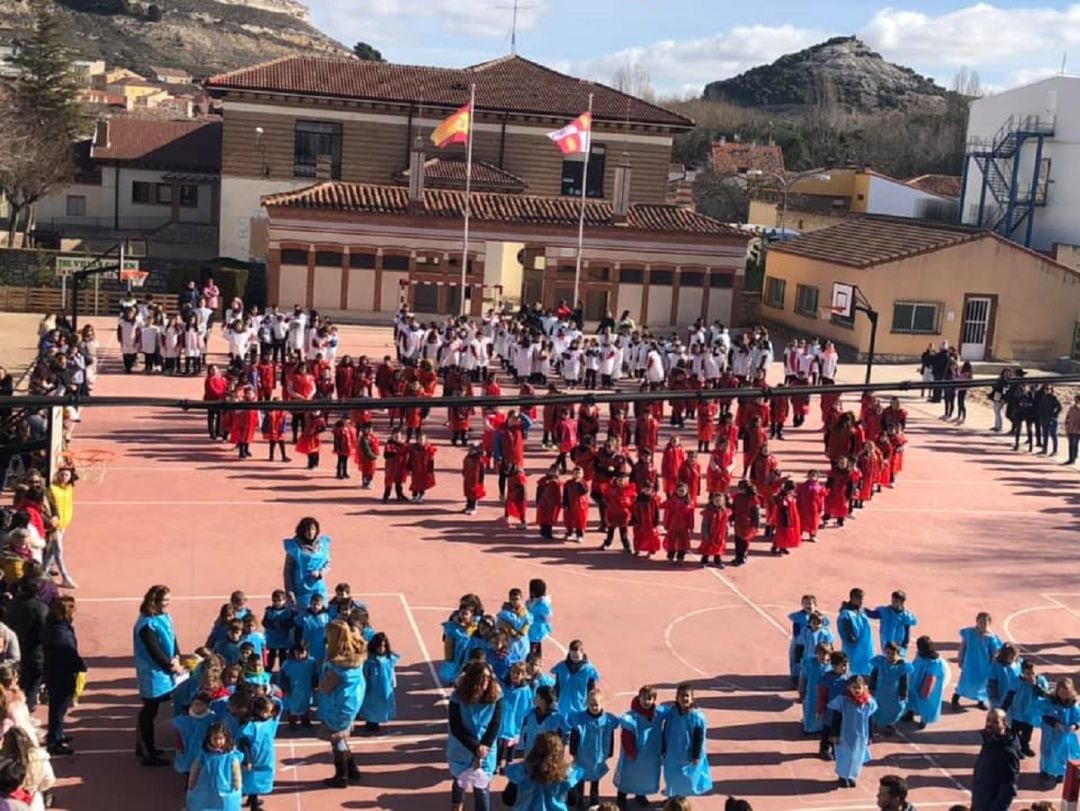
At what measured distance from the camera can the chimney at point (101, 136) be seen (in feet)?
197

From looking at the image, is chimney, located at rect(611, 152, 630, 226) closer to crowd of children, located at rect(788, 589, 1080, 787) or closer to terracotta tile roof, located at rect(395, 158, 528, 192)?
terracotta tile roof, located at rect(395, 158, 528, 192)

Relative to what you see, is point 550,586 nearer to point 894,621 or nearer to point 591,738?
point 894,621

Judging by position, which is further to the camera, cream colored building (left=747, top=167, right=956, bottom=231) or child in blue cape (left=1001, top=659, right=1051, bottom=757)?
cream colored building (left=747, top=167, right=956, bottom=231)

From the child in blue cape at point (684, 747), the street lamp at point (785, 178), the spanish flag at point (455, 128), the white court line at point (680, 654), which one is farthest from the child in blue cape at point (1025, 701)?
the street lamp at point (785, 178)

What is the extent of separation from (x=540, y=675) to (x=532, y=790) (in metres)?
1.97

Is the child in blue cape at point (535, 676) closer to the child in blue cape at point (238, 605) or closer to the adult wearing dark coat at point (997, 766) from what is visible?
the child in blue cape at point (238, 605)

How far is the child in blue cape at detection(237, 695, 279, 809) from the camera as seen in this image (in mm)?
10562

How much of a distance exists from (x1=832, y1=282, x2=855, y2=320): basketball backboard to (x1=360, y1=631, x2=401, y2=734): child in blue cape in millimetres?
28730

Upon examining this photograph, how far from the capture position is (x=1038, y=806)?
8.62 meters

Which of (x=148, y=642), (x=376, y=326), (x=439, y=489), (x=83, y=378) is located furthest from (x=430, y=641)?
(x=376, y=326)

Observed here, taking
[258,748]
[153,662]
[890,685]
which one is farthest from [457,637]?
[890,685]

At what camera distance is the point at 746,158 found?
87.8m

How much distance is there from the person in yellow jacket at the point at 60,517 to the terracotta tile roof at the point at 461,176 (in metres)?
32.2

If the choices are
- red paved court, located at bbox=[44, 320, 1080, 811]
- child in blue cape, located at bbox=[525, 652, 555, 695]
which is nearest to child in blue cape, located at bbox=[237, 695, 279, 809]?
red paved court, located at bbox=[44, 320, 1080, 811]
